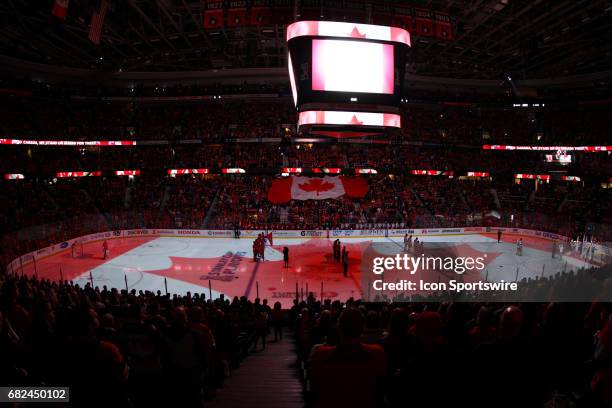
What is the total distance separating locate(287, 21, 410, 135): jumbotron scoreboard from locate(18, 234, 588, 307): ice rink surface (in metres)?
7.14

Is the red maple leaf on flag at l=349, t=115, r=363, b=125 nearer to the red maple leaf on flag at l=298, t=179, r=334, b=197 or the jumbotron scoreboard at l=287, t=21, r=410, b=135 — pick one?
the jumbotron scoreboard at l=287, t=21, r=410, b=135

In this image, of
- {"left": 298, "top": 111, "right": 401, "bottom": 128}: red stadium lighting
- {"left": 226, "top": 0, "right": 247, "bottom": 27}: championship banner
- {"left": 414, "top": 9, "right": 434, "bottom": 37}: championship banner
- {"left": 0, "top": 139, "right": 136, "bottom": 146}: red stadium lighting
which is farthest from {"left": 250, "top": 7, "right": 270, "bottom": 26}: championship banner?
{"left": 0, "top": 139, "right": 136, "bottom": 146}: red stadium lighting

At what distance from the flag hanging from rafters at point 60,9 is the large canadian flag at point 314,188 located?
82.8ft

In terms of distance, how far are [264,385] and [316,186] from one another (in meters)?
32.7

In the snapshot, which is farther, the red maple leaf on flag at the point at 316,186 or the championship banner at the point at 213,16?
the red maple leaf on flag at the point at 316,186

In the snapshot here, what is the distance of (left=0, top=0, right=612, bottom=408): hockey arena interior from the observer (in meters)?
3.13

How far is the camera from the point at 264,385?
236 inches

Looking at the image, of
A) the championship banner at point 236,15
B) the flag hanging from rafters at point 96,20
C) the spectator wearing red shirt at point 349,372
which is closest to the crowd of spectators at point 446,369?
the spectator wearing red shirt at point 349,372

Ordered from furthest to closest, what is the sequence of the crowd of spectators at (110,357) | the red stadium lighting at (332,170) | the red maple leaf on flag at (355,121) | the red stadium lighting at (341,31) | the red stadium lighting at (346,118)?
1. the red stadium lighting at (332,170)
2. the red maple leaf on flag at (355,121)
3. the red stadium lighting at (346,118)
4. the red stadium lighting at (341,31)
5. the crowd of spectators at (110,357)

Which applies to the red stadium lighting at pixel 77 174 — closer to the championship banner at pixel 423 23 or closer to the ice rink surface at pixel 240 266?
the ice rink surface at pixel 240 266

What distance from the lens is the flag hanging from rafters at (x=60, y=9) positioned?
503 inches

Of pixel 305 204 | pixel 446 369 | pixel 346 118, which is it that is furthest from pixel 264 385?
pixel 305 204

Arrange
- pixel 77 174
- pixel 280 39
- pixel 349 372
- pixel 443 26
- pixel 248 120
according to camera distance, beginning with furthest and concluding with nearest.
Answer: pixel 248 120 < pixel 77 174 < pixel 280 39 < pixel 443 26 < pixel 349 372

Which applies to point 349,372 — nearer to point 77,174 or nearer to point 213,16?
point 213,16
